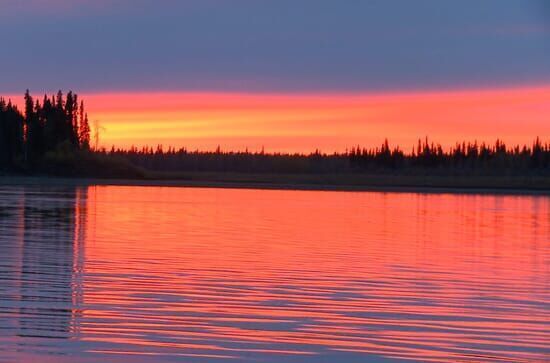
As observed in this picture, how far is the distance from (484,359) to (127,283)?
26.3 feet

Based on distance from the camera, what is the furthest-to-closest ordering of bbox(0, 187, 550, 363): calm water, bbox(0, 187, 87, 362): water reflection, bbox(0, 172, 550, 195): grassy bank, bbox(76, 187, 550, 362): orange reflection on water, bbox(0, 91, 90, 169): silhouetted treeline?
bbox(0, 91, 90, 169): silhouetted treeline, bbox(0, 172, 550, 195): grassy bank, bbox(0, 187, 87, 362): water reflection, bbox(76, 187, 550, 362): orange reflection on water, bbox(0, 187, 550, 363): calm water

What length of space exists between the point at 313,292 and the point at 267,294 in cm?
99

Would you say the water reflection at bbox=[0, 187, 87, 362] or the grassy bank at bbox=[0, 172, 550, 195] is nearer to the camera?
the water reflection at bbox=[0, 187, 87, 362]

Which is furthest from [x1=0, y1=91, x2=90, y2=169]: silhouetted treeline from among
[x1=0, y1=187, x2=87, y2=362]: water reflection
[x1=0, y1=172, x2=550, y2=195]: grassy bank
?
[x1=0, y1=187, x2=87, y2=362]: water reflection

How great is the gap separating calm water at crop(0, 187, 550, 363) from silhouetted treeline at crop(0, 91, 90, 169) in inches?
3697

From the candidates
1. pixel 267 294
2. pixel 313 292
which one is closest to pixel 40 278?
pixel 267 294

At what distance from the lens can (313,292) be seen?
1805 centimetres

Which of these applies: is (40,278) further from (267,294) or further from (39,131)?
(39,131)

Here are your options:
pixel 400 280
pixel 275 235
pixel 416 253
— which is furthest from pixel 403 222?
pixel 400 280

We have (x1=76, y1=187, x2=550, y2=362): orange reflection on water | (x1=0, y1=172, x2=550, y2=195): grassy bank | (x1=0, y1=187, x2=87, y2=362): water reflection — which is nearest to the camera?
(x1=76, y1=187, x2=550, y2=362): orange reflection on water

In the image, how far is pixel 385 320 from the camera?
49.3 feet

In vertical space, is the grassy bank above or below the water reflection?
above

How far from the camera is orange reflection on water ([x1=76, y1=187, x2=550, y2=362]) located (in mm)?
13023

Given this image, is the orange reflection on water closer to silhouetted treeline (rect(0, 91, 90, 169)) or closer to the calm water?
the calm water
